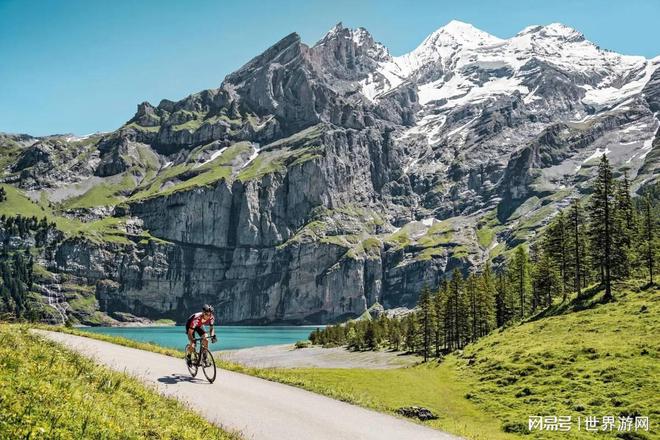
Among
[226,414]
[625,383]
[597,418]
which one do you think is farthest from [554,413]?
[226,414]

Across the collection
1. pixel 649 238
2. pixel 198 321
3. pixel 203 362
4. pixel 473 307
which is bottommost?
pixel 203 362

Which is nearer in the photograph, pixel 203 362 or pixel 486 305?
pixel 203 362

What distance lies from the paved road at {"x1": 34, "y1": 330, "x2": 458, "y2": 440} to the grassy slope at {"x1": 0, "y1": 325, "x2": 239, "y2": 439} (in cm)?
171

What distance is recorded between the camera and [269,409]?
16.6 metres

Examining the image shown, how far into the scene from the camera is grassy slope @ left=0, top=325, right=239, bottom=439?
333 inches

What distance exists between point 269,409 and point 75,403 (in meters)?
7.98

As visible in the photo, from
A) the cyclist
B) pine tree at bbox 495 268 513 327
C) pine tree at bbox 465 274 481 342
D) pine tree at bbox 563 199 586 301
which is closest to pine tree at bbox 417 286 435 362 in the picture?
pine tree at bbox 465 274 481 342

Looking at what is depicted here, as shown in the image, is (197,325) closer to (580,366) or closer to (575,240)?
(580,366)

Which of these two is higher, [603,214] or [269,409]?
[603,214]

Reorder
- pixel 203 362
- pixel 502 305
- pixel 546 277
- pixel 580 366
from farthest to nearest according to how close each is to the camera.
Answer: pixel 502 305, pixel 546 277, pixel 580 366, pixel 203 362

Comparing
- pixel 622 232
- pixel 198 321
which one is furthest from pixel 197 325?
pixel 622 232

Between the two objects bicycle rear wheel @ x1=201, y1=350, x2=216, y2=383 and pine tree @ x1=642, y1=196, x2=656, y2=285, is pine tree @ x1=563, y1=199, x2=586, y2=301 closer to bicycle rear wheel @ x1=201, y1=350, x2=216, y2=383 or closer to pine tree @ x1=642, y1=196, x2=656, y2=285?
pine tree @ x1=642, y1=196, x2=656, y2=285

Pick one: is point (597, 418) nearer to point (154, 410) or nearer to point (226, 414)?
point (226, 414)

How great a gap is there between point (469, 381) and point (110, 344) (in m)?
35.1
